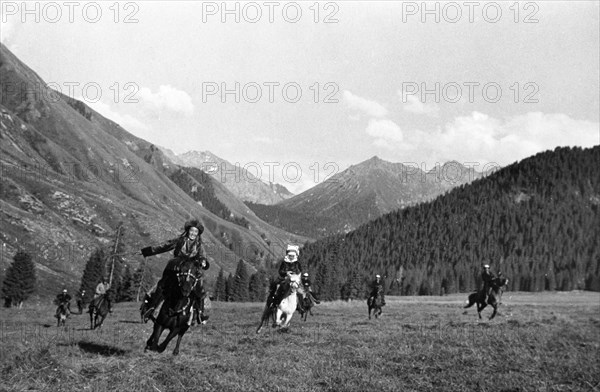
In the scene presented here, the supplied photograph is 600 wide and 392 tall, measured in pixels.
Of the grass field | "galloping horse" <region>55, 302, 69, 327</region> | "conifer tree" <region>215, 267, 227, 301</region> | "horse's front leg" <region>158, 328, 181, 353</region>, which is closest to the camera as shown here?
the grass field

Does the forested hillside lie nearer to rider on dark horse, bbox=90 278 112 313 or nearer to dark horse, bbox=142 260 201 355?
rider on dark horse, bbox=90 278 112 313

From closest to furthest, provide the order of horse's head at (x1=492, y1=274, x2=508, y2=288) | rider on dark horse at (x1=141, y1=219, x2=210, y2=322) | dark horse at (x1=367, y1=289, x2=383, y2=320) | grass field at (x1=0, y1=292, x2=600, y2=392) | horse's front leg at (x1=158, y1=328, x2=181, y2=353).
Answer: grass field at (x1=0, y1=292, x2=600, y2=392)
horse's front leg at (x1=158, y1=328, x2=181, y2=353)
rider on dark horse at (x1=141, y1=219, x2=210, y2=322)
horse's head at (x1=492, y1=274, x2=508, y2=288)
dark horse at (x1=367, y1=289, x2=383, y2=320)

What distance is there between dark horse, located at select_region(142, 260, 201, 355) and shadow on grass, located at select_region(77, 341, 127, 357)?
2.52 ft

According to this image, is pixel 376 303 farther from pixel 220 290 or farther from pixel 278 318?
pixel 220 290

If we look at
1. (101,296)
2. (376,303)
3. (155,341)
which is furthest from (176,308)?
(376,303)

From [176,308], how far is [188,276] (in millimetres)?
819

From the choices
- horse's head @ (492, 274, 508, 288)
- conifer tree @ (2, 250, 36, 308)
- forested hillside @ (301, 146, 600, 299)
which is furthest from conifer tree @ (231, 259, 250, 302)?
horse's head @ (492, 274, 508, 288)

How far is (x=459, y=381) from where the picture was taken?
404 inches

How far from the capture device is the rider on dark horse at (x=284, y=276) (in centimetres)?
2014

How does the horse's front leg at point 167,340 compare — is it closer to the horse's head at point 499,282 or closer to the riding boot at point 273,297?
the riding boot at point 273,297

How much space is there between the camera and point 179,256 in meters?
12.6

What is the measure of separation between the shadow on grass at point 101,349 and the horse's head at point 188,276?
212cm

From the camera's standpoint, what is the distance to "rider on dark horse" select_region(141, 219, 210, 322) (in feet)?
40.4

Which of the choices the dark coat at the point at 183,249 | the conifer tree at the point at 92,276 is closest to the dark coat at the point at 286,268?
the dark coat at the point at 183,249
